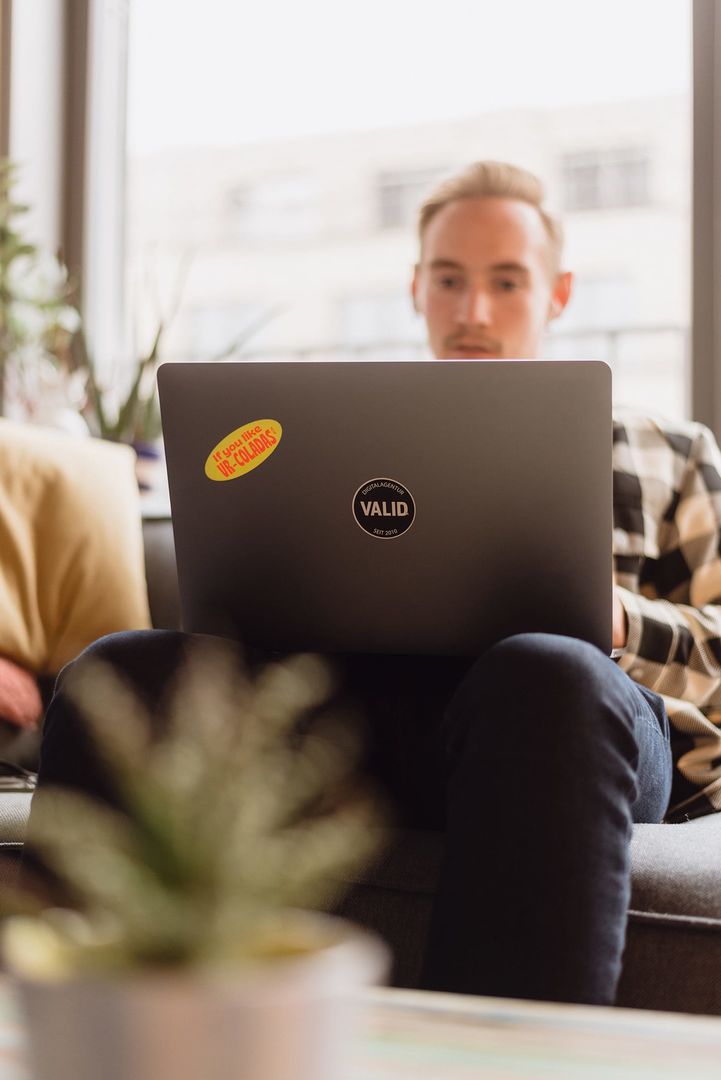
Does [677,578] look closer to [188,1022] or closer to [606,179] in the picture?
[188,1022]

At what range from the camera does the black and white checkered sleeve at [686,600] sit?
1.23 meters

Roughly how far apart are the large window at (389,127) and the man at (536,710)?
1.82 ft

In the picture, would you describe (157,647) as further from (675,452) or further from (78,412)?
(78,412)

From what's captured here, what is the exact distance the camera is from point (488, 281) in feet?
5.61

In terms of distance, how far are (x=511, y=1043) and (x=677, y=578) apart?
3.44ft

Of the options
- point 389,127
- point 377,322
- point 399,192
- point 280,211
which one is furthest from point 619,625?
point 377,322

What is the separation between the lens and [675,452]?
60.0 inches

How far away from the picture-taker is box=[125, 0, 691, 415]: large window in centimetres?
244

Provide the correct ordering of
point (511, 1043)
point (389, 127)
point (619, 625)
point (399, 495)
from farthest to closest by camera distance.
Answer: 1. point (389, 127)
2. point (619, 625)
3. point (399, 495)
4. point (511, 1043)

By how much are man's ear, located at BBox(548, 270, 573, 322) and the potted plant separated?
1479 millimetres

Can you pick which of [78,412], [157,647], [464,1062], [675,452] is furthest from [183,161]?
[464,1062]

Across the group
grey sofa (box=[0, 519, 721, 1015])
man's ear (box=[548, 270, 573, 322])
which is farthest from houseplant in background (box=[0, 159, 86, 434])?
grey sofa (box=[0, 519, 721, 1015])

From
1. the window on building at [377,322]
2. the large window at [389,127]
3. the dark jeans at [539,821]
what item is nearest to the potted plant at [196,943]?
the dark jeans at [539,821]

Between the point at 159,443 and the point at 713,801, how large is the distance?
146 cm
